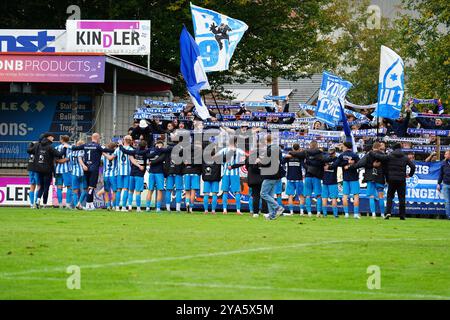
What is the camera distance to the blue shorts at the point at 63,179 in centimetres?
2959

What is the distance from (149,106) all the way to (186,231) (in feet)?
45.2

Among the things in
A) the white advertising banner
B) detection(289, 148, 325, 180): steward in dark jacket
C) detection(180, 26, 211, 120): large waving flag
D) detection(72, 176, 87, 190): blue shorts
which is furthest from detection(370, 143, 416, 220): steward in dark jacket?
the white advertising banner

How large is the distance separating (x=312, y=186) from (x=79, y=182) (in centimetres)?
696

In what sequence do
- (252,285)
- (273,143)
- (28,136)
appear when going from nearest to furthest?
(252,285)
(273,143)
(28,136)

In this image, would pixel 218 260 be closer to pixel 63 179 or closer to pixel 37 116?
pixel 63 179

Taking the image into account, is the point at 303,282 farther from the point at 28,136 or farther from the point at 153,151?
the point at 28,136

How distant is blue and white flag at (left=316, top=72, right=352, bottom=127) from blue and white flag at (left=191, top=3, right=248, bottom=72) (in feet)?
10.6

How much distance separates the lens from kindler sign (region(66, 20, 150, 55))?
3556 centimetres

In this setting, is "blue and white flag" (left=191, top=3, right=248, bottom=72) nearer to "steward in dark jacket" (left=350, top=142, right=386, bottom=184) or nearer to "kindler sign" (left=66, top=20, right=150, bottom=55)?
"kindler sign" (left=66, top=20, right=150, bottom=55)

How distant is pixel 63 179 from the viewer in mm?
29828

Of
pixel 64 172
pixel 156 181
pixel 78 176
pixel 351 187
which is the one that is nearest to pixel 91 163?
pixel 78 176

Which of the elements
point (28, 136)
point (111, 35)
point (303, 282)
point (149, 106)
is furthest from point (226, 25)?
point (303, 282)
